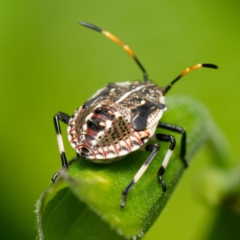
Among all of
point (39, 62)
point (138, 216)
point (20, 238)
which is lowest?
point (20, 238)

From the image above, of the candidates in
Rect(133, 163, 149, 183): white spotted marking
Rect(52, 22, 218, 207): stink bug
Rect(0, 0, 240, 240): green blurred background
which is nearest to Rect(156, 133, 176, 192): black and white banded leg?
Rect(52, 22, 218, 207): stink bug

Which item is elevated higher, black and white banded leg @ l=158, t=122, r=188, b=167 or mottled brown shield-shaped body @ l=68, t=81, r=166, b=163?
mottled brown shield-shaped body @ l=68, t=81, r=166, b=163

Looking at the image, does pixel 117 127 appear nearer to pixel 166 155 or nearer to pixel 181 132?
pixel 166 155

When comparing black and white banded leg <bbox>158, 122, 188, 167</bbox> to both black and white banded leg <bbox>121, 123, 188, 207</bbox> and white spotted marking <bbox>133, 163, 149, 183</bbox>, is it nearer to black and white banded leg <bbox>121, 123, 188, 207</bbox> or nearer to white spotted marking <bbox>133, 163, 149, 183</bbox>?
black and white banded leg <bbox>121, 123, 188, 207</bbox>

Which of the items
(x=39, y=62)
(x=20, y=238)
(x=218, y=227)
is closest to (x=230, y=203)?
(x=218, y=227)

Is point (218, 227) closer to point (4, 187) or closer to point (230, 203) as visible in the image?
point (230, 203)

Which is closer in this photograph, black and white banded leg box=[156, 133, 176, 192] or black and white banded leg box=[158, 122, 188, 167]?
black and white banded leg box=[156, 133, 176, 192]
